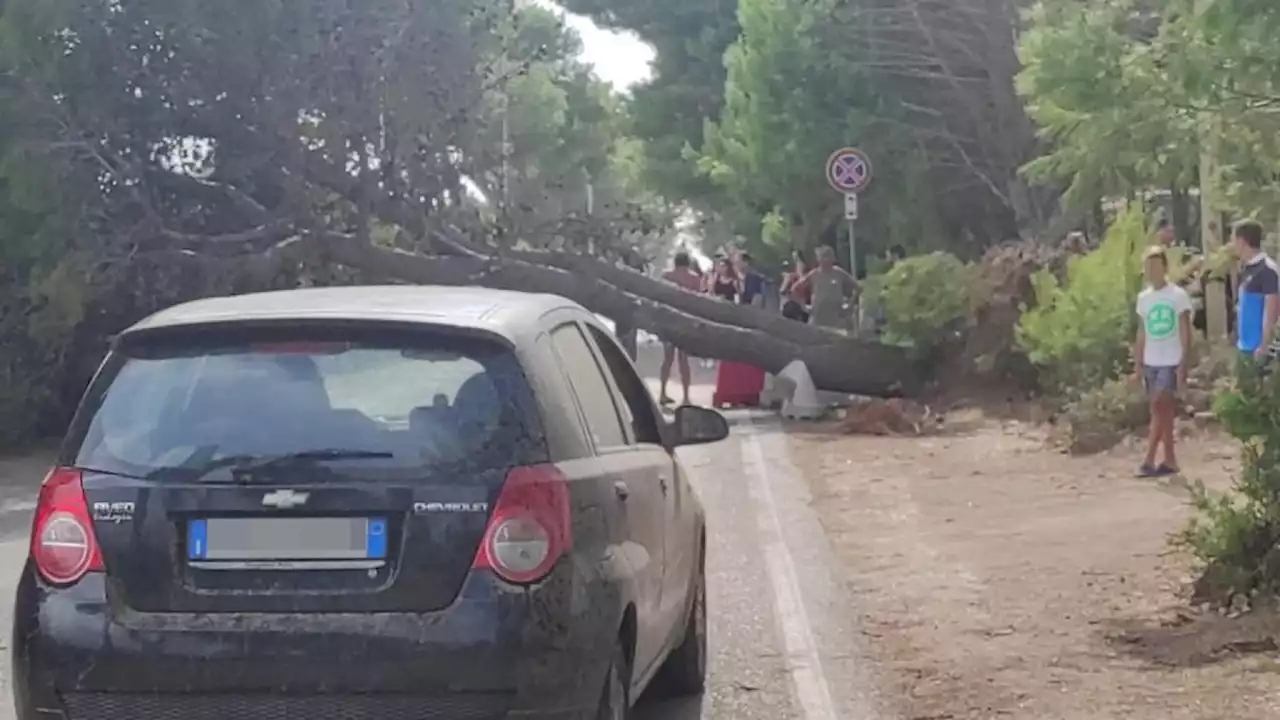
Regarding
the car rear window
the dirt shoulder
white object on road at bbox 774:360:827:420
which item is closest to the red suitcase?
white object on road at bbox 774:360:827:420

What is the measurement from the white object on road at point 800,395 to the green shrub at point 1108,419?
4465 mm

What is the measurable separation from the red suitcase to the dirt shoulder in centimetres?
580

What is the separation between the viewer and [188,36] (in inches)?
746

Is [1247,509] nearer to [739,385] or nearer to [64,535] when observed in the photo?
[64,535]

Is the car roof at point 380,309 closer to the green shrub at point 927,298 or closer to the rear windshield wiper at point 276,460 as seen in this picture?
the rear windshield wiper at point 276,460

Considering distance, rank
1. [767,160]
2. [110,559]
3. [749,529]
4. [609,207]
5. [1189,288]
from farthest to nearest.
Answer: [767,160] < [609,207] < [1189,288] < [749,529] < [110,559]

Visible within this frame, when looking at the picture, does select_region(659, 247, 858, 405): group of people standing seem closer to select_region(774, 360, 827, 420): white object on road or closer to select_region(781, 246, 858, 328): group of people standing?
select_region(781, 246, 858, 328): group of people standing

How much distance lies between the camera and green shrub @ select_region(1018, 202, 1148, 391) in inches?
651

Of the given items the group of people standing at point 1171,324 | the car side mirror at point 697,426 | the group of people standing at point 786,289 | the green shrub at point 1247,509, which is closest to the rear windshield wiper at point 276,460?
the car side mirror at point 697,426

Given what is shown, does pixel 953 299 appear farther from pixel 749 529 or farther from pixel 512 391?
pixel 512 391

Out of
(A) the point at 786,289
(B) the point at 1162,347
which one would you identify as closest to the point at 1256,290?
(B) the point at 1162,347

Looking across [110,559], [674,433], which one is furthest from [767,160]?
[110,559]

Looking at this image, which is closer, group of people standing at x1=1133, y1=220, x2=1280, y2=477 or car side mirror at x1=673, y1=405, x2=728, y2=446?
car side mirror at x1=673, y1=405, x2=728, y2=446

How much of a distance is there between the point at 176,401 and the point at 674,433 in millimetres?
2498
